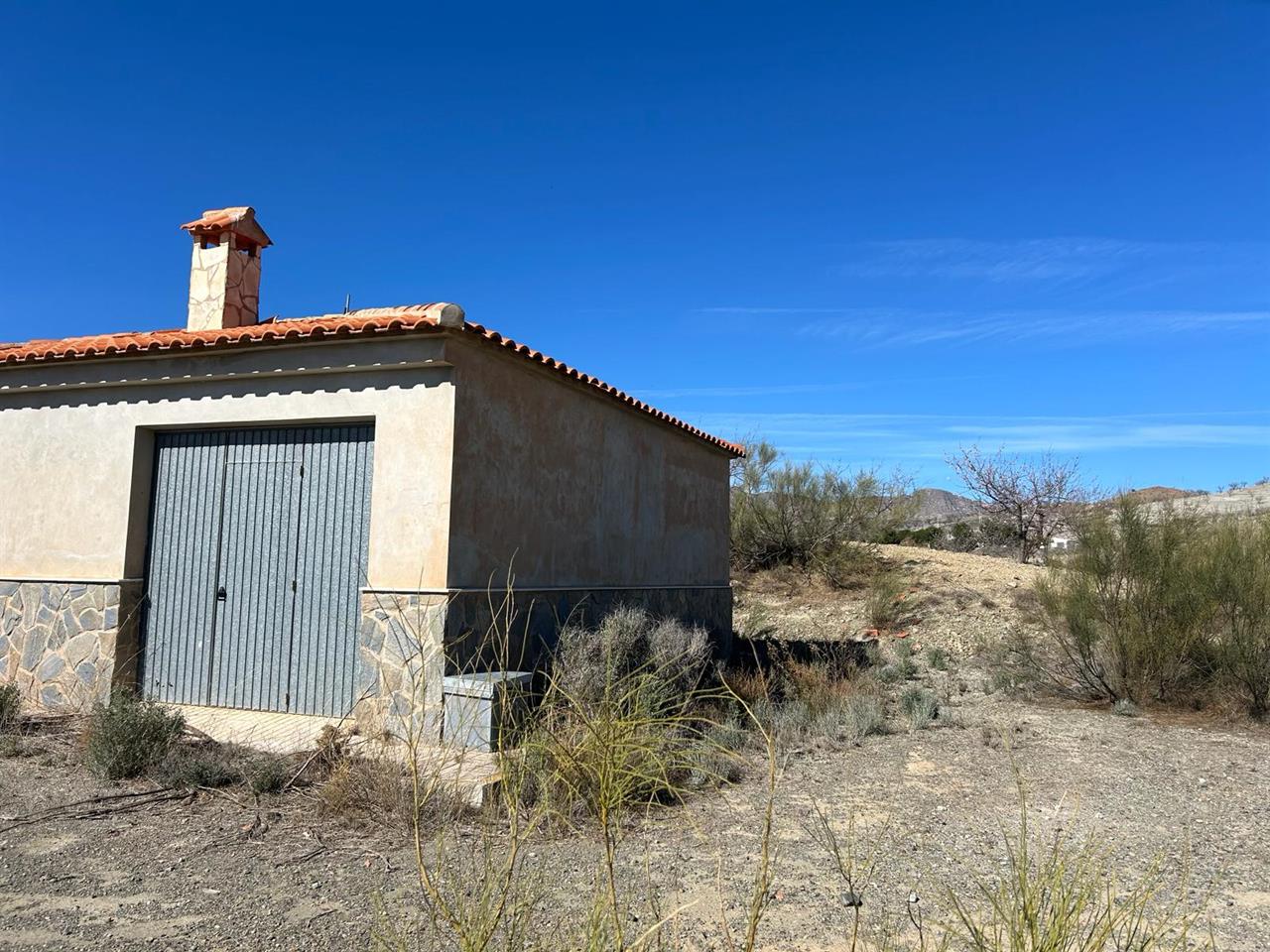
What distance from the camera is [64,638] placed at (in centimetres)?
945

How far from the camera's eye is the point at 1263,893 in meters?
5.08

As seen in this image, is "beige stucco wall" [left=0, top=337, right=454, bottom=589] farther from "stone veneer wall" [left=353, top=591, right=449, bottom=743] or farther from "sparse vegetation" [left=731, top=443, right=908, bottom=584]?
"sparse vegetation" [left=731, top=443, right=908, bottom=584]

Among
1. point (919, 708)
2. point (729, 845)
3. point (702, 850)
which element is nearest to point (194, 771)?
point (702, 850)

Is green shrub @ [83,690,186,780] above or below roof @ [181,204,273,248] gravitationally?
Answer: below

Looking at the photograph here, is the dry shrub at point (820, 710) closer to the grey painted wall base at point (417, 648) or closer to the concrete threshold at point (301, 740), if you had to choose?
the grey painted wall base at point (417, 648)

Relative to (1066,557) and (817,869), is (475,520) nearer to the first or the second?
(817,869)

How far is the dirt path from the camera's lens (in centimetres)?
444

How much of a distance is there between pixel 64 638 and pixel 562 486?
5176mm

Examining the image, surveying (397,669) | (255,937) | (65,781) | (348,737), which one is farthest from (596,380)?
(255,937)

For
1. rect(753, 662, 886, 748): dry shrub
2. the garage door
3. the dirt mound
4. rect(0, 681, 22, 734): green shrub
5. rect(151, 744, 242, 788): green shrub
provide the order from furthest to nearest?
the dirt mound, rect(753, 662, 886, 748): dry shrub, the garage door, rect(0, 681, 22, 734): green shrub, rect(151, 744, 242, 788): green shrub

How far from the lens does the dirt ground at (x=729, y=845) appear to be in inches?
175

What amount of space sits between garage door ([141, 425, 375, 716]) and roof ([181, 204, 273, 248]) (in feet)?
10.1

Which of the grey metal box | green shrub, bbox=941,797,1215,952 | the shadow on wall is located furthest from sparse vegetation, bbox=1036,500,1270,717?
the grey metal box

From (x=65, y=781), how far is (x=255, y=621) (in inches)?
90.3
